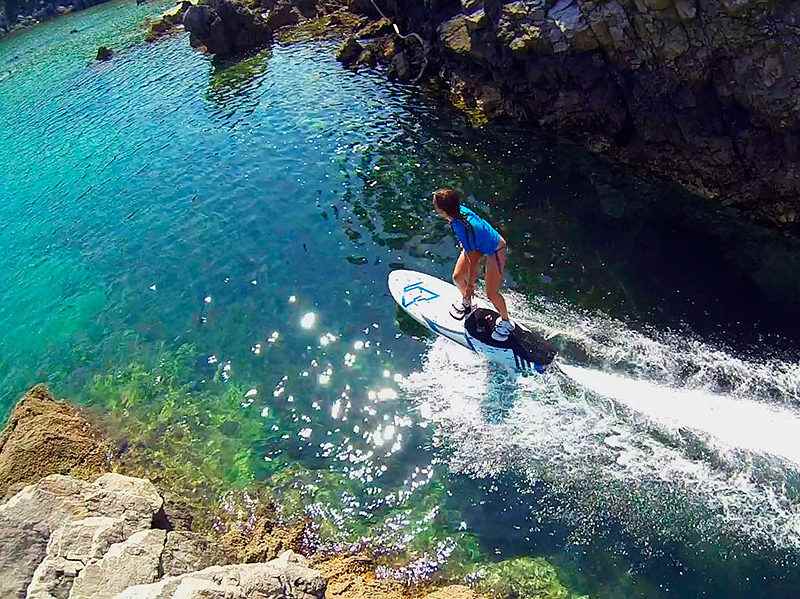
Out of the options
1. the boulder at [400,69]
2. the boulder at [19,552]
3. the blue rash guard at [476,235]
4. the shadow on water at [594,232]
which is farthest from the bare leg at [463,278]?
the boulder at [400,69]

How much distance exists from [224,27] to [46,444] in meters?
35.5

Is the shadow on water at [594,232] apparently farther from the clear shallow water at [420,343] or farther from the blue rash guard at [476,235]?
the blue rash guard at [476,235]

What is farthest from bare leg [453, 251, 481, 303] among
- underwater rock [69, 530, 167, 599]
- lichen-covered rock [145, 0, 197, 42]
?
→ lichen-covered rock [145, 0, 197, 42]

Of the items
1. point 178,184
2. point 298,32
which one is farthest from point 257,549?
point 298,32

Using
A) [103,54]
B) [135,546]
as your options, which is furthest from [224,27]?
[135,546]

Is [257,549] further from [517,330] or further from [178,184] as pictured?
[178,184]

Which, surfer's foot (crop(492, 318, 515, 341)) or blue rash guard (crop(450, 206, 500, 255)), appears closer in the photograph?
blue rash guard (crop(450, 206, 500, 255))

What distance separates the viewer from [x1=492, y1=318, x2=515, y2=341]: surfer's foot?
1571cm

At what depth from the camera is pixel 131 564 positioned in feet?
31.8

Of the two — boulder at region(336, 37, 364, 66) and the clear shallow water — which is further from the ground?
boulder at region(336, 37, 364, 66)

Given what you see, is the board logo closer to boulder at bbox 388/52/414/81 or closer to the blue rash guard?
the blue rash guard

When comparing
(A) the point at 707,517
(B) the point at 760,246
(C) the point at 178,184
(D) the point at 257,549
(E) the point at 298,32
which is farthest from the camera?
(E) the point at 298,32

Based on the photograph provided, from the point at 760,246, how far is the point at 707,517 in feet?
32.0

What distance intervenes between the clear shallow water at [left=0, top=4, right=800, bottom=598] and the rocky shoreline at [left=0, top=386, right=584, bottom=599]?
0.85m
